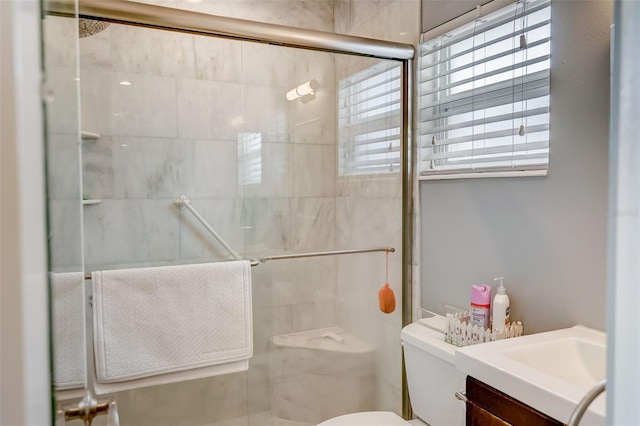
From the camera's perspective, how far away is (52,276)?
410mm

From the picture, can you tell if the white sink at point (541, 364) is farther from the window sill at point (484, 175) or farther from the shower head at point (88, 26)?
the shower head at point (88, 26)

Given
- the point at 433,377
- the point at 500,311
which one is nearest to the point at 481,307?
the point at 500,311

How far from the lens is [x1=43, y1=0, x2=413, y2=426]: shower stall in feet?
6.15

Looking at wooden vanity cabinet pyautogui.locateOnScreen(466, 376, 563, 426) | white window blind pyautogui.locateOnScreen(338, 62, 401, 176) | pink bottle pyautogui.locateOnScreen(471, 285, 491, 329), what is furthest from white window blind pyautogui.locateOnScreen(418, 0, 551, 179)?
wooden vanity cabinet pyautogui.locateOnScreen(466, 376, 563, 426)

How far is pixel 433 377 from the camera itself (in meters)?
1.45

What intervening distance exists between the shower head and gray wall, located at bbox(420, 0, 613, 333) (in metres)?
1.42

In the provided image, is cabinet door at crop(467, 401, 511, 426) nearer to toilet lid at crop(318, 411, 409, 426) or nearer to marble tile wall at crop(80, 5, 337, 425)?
toilet lid at crop(318, 411, 409, 426)

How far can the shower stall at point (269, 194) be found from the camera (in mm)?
1873

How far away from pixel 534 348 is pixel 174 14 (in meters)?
1.48

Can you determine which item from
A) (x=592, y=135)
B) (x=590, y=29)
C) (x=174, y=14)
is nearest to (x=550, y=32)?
(x=590, y=29)

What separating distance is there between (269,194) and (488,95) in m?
0.95

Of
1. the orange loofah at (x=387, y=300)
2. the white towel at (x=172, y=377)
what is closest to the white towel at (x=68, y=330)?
the white towel at (x=172, y=377)

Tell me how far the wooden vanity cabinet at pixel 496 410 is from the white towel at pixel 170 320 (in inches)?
36.8

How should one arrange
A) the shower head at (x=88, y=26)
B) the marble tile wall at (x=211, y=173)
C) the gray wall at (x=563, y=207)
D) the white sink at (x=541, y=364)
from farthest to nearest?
the marble tile wall at (x=211, y=173)
the shower head at (x=88, y=26)
the gray wall at (x=563, y=207)
the white sink at (x=541, y=364)
